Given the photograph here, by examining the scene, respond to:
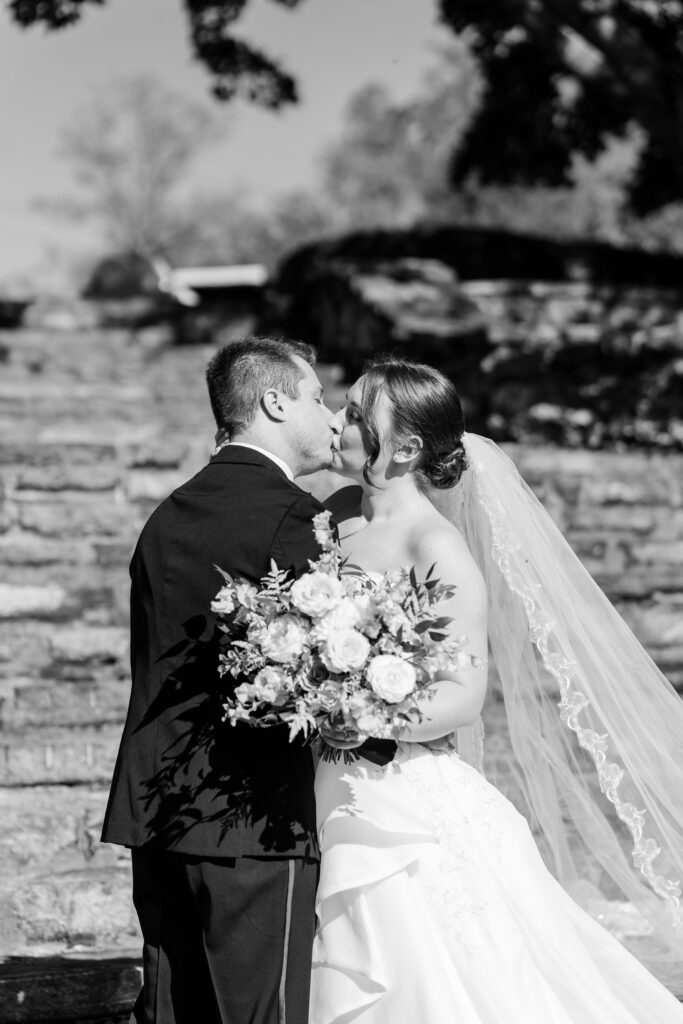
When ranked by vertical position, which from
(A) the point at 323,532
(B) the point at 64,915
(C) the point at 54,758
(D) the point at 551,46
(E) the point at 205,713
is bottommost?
(B) the point at 64,915

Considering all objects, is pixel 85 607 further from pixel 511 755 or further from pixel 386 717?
pixel 386 717

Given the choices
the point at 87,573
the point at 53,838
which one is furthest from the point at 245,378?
the point at 87,573

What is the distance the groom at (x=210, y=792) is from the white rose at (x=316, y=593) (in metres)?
0.16

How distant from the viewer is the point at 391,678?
2.29 meters

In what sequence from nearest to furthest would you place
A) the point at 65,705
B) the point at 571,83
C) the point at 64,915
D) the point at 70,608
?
the point at 64,915, the point at 65,705, the point at 70,608, the point at 571,83

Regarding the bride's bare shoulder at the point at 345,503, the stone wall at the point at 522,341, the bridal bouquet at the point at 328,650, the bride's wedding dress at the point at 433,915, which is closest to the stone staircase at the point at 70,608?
the bride's wedding dress at the point at 433,915

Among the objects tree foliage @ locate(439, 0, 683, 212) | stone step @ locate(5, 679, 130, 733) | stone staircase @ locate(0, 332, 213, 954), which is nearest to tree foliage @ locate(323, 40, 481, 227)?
tree foliage @ locate(439, 0, 683, 212)

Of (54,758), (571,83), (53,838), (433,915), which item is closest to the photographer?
(433,915)

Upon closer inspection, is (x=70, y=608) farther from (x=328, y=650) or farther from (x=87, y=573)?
(x=328, y=650)

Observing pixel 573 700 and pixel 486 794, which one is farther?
pixel 573 700

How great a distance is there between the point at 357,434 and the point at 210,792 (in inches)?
42.4

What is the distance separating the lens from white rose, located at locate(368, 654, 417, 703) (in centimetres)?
228

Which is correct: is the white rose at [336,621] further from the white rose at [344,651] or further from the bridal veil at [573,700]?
the bridal veil at [573,700]

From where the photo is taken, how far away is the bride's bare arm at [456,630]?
264cm
